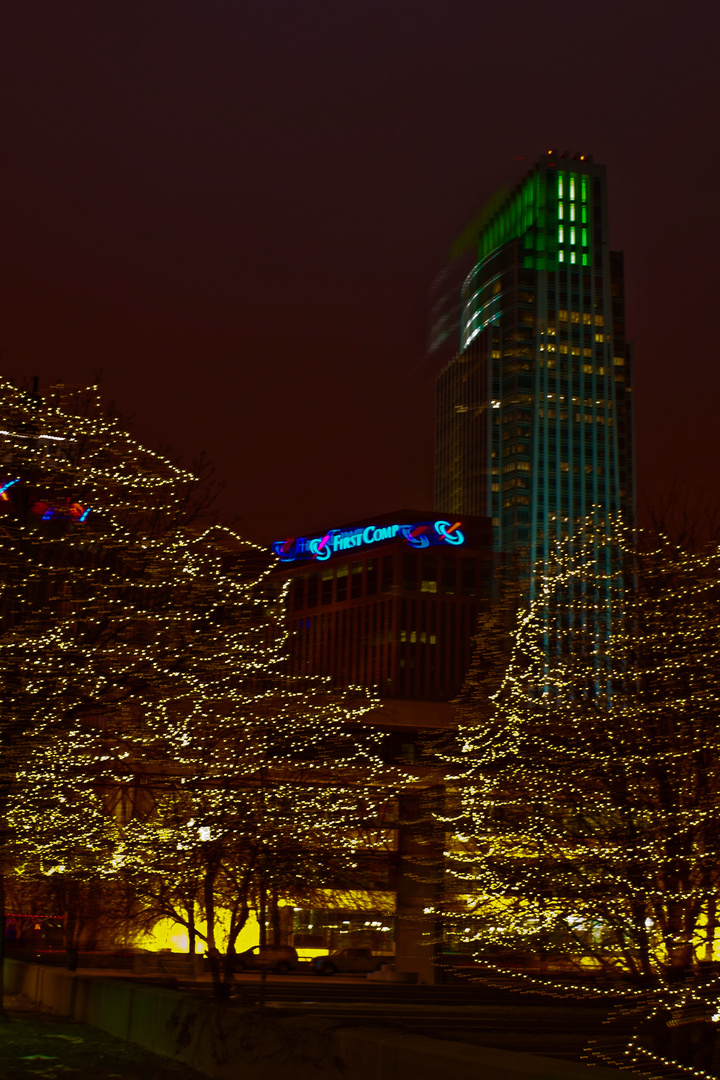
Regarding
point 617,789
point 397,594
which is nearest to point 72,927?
point 617,789

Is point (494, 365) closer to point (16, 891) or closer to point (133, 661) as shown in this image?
point (16, 891)

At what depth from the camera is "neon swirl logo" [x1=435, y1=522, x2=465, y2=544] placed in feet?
495

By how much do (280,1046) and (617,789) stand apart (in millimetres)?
4670

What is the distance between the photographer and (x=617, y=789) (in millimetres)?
12508

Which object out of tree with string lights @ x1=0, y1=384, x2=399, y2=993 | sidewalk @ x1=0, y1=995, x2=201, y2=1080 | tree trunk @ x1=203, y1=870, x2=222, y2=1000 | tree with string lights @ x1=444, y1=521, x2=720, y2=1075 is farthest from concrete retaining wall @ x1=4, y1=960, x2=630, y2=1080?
tree with string lights @ x1=444, y1=521, x2=720, y2=1075

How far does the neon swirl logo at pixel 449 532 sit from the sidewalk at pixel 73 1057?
136083 mm

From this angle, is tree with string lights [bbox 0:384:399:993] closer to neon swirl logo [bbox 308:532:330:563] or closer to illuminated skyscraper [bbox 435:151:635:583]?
neon swirl logo [bbox 308:532:330:563]

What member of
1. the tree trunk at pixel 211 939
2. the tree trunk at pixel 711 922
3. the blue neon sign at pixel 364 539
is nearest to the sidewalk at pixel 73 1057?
the tree trunk at pixel 211 939

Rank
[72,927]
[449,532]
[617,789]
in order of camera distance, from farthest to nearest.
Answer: [449,532]
[72,927]
[617,789]

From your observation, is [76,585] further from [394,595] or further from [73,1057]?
[394,595]

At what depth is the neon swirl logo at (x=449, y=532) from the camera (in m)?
151

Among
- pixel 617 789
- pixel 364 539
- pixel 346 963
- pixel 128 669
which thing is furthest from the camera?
pixel 364 539

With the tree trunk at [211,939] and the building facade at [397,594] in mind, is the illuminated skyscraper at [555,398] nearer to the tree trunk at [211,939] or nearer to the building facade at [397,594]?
the building facade at [397,594]

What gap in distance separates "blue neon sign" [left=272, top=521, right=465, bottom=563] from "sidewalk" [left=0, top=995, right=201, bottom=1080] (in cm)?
13177
